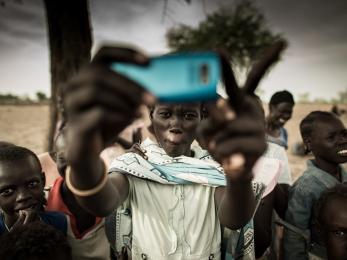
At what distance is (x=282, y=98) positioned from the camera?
450 cm

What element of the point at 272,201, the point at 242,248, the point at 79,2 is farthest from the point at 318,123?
the point at 79,2

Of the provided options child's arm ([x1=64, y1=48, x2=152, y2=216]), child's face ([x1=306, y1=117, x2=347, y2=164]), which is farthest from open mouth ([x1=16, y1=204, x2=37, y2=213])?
child's face ([x1=306, y1=117, x2=347, y2=164])

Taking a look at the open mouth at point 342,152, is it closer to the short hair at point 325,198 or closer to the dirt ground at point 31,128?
the short hair at point 325,198

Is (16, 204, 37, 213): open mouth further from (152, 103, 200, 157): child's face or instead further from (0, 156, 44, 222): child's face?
(152, 103, 200, 157): child's face

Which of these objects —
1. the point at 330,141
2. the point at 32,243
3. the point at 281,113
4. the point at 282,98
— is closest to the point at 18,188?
the point at 32,243

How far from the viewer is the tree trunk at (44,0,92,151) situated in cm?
447

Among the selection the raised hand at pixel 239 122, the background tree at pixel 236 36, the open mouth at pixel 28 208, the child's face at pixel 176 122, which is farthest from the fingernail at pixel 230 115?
the background tree at pixel 236 36

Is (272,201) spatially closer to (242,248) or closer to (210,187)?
(242,248)

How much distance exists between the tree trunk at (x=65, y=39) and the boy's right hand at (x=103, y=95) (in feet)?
12.8

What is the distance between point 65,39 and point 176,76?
420 cm

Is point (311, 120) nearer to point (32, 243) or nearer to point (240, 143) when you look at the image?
point (240, 143)

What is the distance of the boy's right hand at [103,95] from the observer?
75 cm

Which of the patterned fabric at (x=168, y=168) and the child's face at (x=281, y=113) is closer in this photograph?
the patterned fabric at (x=168, y=168)

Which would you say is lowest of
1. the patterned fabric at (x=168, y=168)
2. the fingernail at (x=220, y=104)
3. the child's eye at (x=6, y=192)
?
the child's eye at (x=6, y=192)
